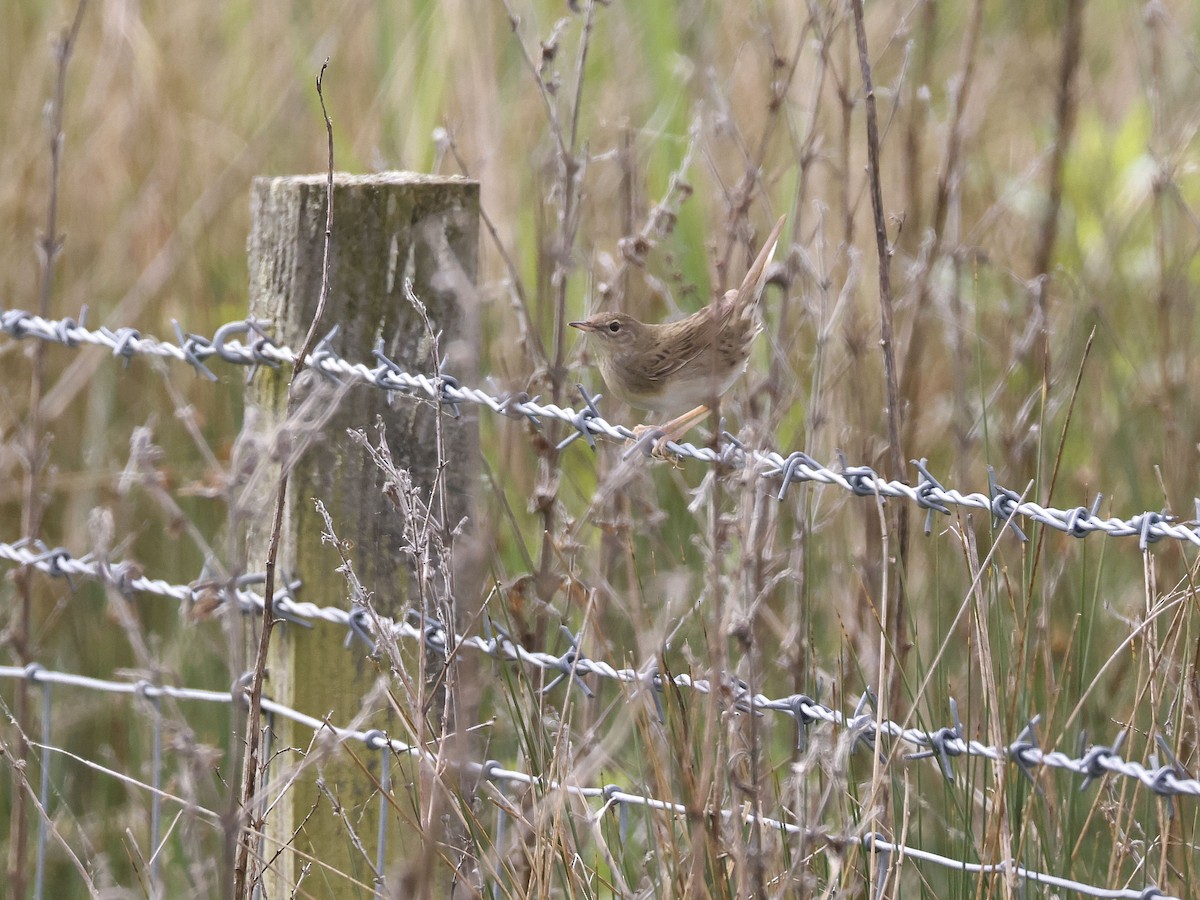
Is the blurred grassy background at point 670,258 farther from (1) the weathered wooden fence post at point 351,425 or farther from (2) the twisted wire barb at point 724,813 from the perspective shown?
(2) the twisted wire barb at point 724,813

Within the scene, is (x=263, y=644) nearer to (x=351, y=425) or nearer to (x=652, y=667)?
(x=652, y=667)

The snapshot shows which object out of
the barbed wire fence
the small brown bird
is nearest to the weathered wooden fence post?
the barbed wire fence

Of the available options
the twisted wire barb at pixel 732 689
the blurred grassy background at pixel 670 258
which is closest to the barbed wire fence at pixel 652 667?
the twisted wire barb at pixel 732 689

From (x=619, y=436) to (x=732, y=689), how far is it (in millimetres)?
591

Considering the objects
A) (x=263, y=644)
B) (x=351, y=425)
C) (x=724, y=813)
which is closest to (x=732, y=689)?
(x=724, y=813)

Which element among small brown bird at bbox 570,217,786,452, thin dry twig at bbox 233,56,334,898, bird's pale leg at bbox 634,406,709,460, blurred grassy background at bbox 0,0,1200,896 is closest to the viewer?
thin dry twig at bbox 233,56,334,898

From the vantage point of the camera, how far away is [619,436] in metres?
1.86

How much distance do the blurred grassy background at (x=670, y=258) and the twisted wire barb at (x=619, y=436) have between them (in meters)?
0.44

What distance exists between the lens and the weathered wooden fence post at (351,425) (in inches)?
74.9

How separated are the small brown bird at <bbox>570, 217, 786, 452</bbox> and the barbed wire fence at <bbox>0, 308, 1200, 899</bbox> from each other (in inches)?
19.1

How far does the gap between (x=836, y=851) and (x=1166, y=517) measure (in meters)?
0.50

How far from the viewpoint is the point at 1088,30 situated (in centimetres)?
538

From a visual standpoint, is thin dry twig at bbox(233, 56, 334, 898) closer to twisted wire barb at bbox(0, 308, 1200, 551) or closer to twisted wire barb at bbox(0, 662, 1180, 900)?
twisted wire barb at bbox(0, 662, 1180, 900)

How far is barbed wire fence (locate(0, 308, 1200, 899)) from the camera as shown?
57.2 inches
